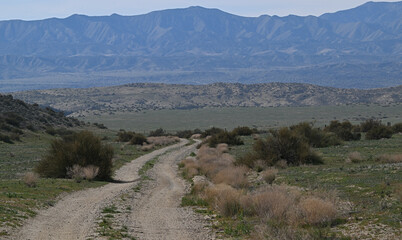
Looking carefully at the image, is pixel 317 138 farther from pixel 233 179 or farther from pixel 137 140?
pixel 137 140

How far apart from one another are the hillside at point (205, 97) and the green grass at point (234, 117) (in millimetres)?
27434

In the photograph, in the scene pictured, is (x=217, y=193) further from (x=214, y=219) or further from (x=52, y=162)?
(x=52, y=162)

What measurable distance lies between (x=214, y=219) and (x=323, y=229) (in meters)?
4.41

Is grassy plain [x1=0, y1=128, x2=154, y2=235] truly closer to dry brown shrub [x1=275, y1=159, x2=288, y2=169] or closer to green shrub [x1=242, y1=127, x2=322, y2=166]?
green shrub [x1=242, y1=127, x2=322, y2=166]

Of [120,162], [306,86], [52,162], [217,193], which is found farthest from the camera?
[306,86]

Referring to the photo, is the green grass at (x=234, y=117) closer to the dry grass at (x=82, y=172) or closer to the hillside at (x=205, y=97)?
the hillside at (x=205, y=97)

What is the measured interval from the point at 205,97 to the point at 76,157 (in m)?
159

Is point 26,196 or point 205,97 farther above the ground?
point 26,196

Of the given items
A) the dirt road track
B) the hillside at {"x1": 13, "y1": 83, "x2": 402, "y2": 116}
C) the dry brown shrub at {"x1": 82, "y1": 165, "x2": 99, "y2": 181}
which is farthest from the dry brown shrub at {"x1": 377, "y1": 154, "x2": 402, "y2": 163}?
the hillside at {"x1": 13, "y1": 83, "x2": 402, "y2": 116}

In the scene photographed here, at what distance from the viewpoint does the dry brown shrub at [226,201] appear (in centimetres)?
1761

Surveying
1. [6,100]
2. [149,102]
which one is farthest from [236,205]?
[149,102]

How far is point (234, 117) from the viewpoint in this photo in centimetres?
12538

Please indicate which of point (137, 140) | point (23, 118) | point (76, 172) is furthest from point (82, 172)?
point (23, 118)

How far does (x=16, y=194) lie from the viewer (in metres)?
20.4
